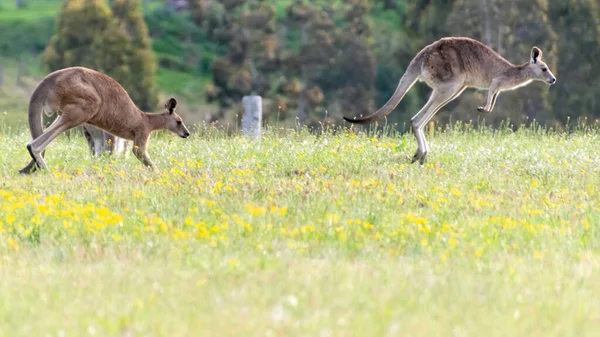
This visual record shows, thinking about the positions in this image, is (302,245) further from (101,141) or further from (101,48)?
(101,48)

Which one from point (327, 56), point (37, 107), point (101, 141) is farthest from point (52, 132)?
point (327, 56)

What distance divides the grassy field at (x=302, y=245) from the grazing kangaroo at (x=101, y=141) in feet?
1.21

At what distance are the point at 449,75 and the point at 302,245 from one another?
6.04m

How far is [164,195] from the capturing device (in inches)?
348

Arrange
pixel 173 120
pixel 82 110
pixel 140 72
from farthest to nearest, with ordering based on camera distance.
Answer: pixel 140 72 < pixel 173 120 < pixel 82 110

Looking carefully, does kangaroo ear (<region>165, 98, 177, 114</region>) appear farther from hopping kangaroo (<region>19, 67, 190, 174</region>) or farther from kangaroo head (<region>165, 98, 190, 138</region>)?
hopping kangaroo (<region>19, 67, 190, 174</region>)

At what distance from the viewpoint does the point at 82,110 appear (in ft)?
36.1

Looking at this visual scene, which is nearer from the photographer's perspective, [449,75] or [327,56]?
[449,75]

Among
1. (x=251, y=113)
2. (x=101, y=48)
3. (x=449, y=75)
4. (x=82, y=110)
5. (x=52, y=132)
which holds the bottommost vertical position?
(x=101, y=48)

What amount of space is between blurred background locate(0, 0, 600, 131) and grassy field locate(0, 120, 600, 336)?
27481 mm

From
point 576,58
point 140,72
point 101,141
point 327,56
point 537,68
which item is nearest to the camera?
point 101,141

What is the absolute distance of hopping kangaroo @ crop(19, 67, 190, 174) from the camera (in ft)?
35.1

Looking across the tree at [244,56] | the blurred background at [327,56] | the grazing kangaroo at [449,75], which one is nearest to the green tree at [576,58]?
the blurred background at [327,56]

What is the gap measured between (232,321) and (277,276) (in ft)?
3.23
